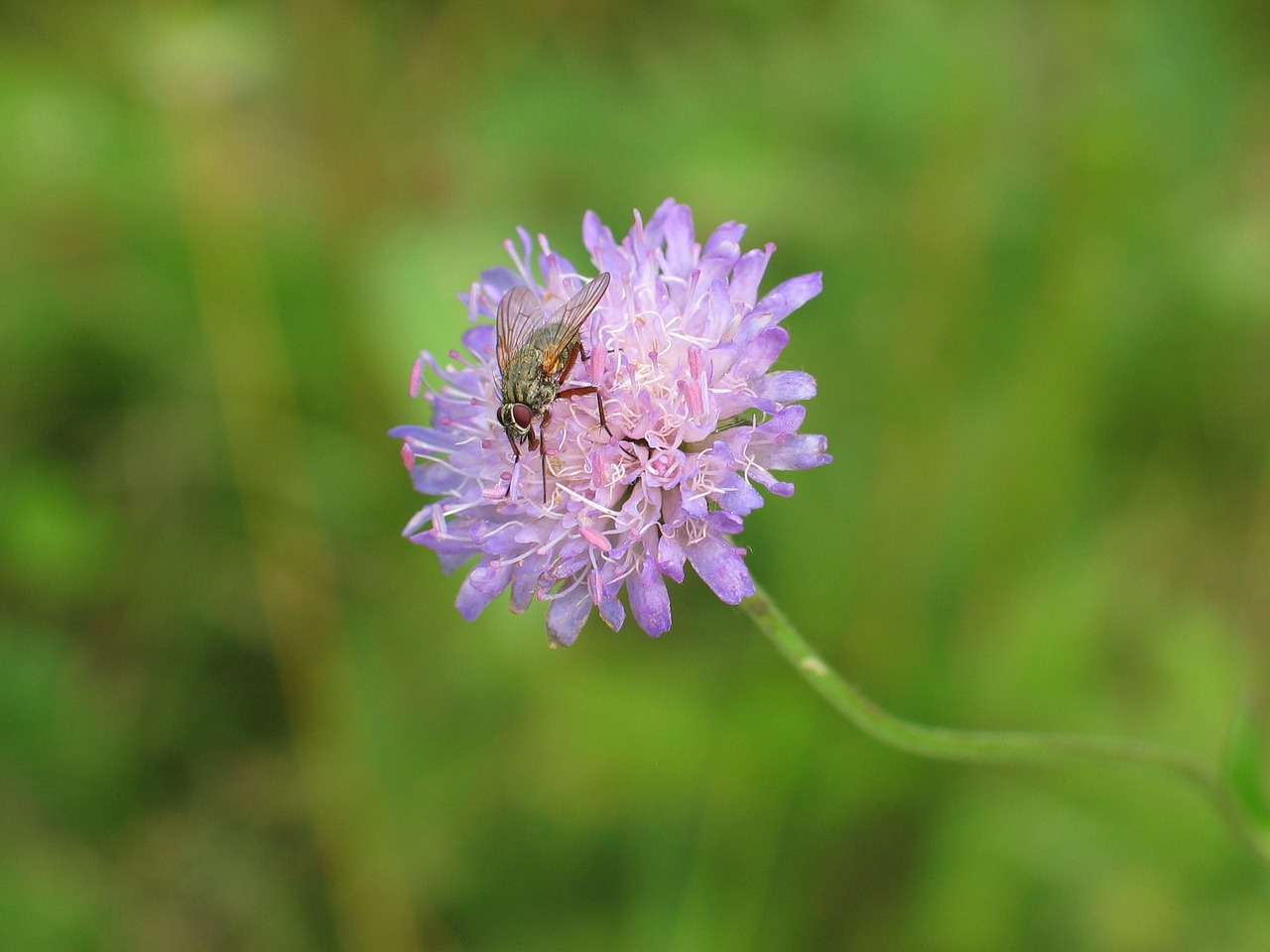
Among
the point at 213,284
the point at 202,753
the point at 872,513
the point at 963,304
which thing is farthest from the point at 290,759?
the point at 963,304

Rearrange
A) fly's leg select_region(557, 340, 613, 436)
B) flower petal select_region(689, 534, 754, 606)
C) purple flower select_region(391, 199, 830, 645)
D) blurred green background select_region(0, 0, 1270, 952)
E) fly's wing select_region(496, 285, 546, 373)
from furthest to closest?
blurred green background select_region(0, 0, 1270, 952) < fly's wing select_region(496, 285, 546, 373) < fly's leg select_region(557, 340, 613, 436) < purple flower select_region(391, 199, 830, 645) < flower petal select_region(689, 534, 754, 606)

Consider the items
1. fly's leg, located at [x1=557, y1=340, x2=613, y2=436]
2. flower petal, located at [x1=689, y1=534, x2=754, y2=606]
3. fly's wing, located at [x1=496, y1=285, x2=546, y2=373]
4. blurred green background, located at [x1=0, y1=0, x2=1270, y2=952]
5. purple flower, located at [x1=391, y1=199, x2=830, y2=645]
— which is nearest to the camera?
flower petal, located at [x1=689, y1=534, x2=754, y2=606]

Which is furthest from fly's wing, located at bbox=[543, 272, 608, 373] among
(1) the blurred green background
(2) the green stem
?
(1) the blurred green background

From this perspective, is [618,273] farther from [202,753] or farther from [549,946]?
[202,753]

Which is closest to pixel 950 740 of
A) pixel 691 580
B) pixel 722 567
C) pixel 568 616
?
pixel 722 567

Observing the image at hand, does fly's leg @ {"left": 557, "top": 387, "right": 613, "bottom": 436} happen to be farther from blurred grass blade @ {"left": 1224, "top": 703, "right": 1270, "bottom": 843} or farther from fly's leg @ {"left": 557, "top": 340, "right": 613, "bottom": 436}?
blurred grass blade @ {"left": 1224, "top": 703, "right": 1270, "bottom": 843}

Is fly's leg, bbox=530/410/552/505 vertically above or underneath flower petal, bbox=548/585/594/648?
above

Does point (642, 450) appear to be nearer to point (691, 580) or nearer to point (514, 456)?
point (514, 456)
